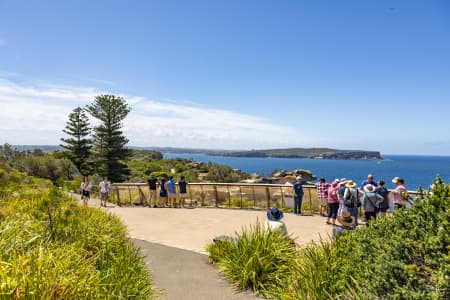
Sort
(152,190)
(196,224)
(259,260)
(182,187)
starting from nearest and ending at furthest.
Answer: (259,260)
(196,224)
(182,187)
(152,190)

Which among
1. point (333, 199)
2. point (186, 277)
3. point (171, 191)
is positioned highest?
point (333, 199)

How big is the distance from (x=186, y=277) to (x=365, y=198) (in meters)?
5.59

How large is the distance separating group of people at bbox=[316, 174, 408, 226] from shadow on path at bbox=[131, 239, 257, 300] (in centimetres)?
404

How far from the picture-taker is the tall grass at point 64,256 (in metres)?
2.83

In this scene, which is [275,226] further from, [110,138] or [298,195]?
[110,138]

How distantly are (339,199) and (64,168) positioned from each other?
118 ft

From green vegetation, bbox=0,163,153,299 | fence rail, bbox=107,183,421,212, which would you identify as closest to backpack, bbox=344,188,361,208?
fence rail, bbox=107,183,421,212

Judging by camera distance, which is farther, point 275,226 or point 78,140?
point 78,140

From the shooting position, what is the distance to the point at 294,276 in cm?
417

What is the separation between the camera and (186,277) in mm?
5648

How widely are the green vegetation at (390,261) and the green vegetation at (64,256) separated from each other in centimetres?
217

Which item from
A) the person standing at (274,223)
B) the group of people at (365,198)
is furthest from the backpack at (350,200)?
the person standing at (274,223)

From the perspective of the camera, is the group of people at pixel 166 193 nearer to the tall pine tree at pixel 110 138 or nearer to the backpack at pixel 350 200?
the backpack at pixel 350 200

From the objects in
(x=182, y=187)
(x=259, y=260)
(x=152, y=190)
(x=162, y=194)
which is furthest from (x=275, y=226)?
(x=152, y=190)
